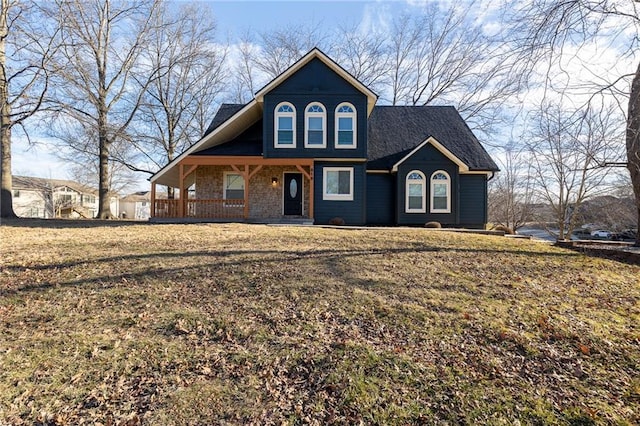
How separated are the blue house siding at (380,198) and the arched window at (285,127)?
402cm

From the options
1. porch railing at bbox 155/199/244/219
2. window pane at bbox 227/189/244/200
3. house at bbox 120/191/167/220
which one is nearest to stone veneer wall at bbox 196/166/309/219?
window pane at bbox 227/189/244/200

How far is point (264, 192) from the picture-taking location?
15852mm

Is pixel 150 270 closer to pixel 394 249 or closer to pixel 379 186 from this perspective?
pixel 394 249

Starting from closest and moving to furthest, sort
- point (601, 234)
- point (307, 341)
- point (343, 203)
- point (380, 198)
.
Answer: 1. point (307, 341)
2. point (343, 203)
3. point (380, 198)
4. point (601, 234)

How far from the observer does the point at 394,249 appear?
8.22 m

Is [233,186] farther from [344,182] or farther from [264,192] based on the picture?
[344,182]

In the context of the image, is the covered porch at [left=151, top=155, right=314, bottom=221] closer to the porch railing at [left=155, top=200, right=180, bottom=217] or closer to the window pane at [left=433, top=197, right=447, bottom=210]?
the porch railing at [left=155, top=200, right=180, bottom=217]

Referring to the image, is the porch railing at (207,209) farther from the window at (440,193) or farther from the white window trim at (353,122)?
the window at (440,193)

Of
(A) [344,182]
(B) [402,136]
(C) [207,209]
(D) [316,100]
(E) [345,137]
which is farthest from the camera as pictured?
(B) [402,136]

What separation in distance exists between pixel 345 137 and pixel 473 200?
6.66m

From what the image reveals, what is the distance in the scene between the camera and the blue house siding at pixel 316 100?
1480 centimetres

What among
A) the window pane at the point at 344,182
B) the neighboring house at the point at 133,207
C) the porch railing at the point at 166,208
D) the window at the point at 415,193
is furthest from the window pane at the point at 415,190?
the neighboring house at the point at 133,207

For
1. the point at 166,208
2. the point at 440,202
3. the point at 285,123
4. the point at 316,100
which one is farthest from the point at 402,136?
the point at 166,208

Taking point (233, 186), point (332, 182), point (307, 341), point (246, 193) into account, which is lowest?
point (307, 341)
